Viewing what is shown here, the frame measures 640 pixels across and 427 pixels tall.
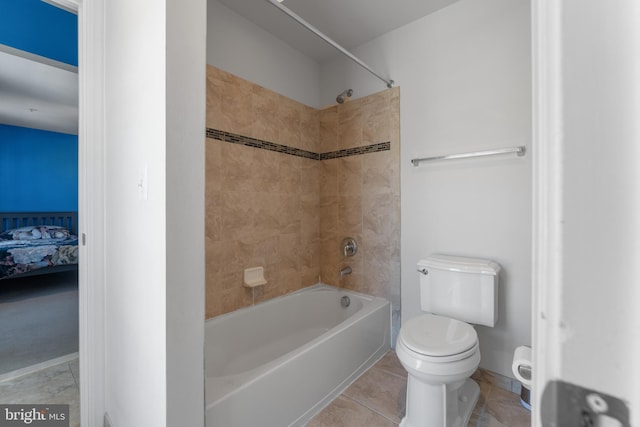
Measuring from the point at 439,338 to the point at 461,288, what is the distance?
0.42m

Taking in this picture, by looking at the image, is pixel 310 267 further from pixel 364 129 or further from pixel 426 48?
pixel 426 48

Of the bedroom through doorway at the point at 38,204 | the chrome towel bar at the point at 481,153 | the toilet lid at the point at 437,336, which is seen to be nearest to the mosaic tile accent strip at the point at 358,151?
the chrome towel bar at the point at 481,153

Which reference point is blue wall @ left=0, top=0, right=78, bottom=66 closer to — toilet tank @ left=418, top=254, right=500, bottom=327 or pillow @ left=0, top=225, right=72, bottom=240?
toilet tank @ left=418, top=254, right=500, bottom=327

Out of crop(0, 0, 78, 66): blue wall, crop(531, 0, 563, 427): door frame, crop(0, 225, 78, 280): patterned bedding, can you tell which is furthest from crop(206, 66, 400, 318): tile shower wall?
crop(0, 225, 78, 280): patterned bedding

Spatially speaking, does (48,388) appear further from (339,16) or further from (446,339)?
(339,16)

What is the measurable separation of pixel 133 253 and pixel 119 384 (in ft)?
2.08

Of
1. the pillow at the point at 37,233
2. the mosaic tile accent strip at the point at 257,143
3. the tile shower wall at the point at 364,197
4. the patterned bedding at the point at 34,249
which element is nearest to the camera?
the mosaic tile accent strip at the point at 257,143

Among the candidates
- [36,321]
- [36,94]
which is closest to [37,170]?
[36,94]

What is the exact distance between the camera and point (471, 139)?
183cm

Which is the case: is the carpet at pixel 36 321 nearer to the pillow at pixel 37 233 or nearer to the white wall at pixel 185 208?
the pillow at pixel 37 233

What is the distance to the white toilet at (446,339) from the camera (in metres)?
1.28

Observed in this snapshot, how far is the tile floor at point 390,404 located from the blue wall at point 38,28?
2.77m
